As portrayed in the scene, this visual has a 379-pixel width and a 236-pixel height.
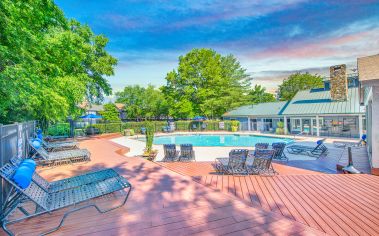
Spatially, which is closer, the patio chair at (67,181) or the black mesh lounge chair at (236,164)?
the patio chair at (67,181)

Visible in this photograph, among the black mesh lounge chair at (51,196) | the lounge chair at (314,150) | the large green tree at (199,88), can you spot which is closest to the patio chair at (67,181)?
the black mesh lounge chair at (51,196)

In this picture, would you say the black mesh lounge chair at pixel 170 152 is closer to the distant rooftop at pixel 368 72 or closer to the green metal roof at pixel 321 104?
the distant rooftop at pixel 368 72

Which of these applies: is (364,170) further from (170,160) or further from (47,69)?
(47,69)

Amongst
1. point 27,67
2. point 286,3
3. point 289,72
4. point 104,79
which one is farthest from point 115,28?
point 289,72

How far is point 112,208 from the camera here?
11.6 ft

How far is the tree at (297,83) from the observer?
4253cm

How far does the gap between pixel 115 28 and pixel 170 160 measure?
52.3 feet

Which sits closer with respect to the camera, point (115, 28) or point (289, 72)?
point (115, 28)

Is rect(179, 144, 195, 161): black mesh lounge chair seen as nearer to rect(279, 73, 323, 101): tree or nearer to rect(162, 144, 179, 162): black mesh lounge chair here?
rect(162, 144, 179, 162): black mesh lounge chair

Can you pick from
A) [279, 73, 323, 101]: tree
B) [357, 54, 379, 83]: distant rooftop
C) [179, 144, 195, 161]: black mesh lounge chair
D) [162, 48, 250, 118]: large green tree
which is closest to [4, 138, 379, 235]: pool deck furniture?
[357, 54, 379, 83]: distant rooftop

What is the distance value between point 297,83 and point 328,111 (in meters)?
28.2

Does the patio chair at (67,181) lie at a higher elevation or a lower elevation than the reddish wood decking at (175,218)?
higher

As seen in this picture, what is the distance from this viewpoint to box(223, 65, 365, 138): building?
57.5 feet

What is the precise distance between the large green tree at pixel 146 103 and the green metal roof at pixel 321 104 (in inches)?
738
